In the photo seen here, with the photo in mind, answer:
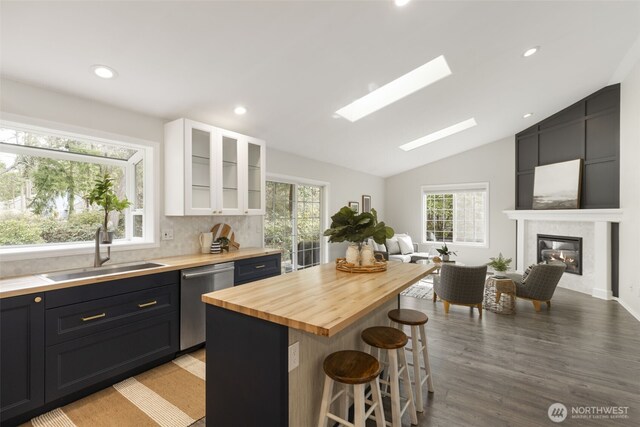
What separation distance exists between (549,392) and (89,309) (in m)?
3.46

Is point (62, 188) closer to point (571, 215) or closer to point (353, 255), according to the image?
point (353, 255)

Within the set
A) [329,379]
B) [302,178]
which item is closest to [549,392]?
[329,379]

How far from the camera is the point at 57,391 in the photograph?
201 cm

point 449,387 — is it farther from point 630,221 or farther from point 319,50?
point 630,221

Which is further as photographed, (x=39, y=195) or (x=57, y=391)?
(x=39, y=195)

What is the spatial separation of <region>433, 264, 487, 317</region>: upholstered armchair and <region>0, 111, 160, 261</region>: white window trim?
11.5ft

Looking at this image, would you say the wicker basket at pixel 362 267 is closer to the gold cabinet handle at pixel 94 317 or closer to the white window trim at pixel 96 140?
the gold cabinet handle at pixel 94 317

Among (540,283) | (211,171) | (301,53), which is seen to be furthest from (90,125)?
(540,283)

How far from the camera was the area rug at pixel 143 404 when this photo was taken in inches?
76.2

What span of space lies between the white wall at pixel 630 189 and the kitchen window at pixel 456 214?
255 cm

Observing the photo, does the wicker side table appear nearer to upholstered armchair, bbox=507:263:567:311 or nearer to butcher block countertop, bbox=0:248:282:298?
upholstered armchair, bbox=507:263:567:311

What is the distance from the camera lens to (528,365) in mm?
2666

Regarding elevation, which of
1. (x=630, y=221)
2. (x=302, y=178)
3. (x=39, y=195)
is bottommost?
(x=630, y=221)

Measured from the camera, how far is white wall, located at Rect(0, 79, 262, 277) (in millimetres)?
2242
